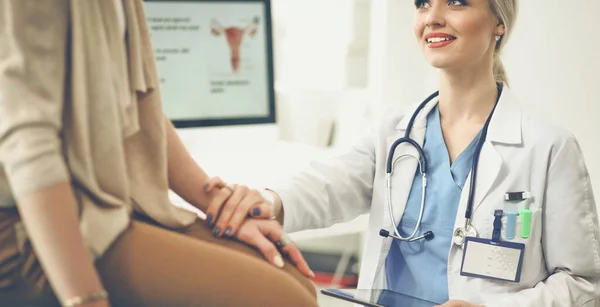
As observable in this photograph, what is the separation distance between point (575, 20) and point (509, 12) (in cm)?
41

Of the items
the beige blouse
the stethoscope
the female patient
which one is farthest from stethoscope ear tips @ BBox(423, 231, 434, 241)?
the beige blouse

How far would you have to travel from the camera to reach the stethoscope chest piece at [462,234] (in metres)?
0.99

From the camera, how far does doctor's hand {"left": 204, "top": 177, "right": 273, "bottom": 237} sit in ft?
2.27

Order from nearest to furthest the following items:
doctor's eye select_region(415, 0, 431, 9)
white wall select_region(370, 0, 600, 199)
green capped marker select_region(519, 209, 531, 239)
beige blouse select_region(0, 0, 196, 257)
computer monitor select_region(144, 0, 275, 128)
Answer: beige blouse select_region(0, 0, 196, 257), green capped marker select_region(519, 209, 531, 239), doctor's eye select_region(415, 0, 431, 9), white wall select_region(370, 0, 600, 199), computer monitor select_region(144, 0, 275, 128)

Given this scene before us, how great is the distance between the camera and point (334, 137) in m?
2.29

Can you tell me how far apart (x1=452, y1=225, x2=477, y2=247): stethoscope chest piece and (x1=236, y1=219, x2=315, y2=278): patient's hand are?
383 mm

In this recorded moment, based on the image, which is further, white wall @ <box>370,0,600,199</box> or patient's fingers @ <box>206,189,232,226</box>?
white wall @ <box>370,0,600,199</box>

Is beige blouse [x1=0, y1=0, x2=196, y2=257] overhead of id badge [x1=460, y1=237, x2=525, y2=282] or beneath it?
overhead

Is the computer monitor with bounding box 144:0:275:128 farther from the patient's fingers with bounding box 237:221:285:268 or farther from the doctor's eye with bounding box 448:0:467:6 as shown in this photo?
the patient's fingers with bounding box 237:221:285:268

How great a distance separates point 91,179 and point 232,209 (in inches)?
11.1

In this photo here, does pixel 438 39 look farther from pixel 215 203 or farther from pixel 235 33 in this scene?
pixel 235 33

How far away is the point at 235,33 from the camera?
2004 mm

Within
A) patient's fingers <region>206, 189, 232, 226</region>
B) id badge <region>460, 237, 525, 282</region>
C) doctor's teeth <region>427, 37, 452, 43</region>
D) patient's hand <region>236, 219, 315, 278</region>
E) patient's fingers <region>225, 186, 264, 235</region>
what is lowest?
id badge <region>460, 237, 525, 282</region>

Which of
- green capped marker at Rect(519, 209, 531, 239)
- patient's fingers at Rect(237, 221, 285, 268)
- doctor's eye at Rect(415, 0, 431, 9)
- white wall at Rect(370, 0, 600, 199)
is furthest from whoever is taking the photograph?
white wall at Rect(370, 0, 600, 199)
